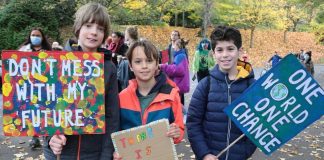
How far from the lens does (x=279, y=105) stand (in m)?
2.56

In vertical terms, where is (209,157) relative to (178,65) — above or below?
below

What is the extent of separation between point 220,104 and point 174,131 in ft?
1.54

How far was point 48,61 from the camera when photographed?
232 centimetres

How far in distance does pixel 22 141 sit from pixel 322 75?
17893mm

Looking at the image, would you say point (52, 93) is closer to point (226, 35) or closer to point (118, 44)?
point (226, 35)

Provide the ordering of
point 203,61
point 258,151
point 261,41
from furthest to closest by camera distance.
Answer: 1. point 261,41
2. point 203,61
3. point 258,151

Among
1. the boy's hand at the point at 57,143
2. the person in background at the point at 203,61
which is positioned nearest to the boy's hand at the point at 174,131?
the boy's hand at the point at 57,143

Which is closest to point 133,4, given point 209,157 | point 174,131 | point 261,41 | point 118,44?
point 118,44

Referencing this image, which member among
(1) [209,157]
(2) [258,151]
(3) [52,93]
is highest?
(3) [52,93]

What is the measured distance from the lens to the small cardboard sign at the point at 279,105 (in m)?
2.51

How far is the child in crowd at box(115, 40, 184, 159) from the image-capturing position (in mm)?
2625

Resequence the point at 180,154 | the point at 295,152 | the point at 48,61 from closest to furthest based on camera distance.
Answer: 1. the point at 48,61
2. the point at 180,154
3. the point at 295,152

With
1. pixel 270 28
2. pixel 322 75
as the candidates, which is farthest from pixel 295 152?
pixel 270 28

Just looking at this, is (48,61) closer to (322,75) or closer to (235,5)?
(322,75)
